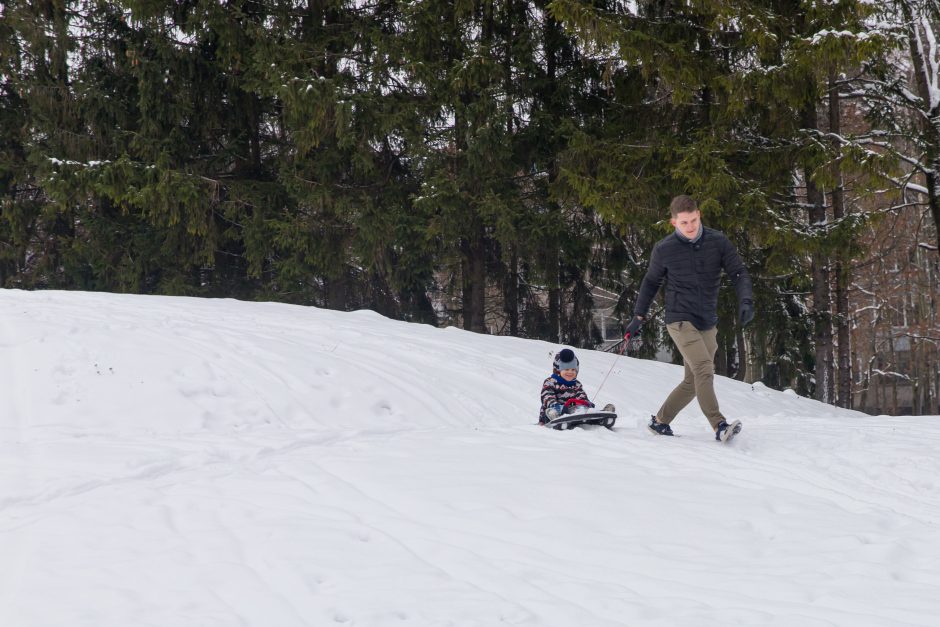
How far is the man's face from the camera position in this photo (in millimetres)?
6430

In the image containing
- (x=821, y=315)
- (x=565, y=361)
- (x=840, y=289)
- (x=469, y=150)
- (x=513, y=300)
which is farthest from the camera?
(x=513, y=300)

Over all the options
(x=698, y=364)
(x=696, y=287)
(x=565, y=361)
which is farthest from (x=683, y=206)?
(x=565, y=361)

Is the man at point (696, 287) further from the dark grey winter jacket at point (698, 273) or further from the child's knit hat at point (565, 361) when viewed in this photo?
the child's knit hat at point (565, 361)

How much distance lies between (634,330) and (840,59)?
734 cm

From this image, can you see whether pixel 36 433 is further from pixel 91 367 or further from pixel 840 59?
pixel 840 59

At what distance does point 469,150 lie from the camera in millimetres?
15328

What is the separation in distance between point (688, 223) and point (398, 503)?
330cm

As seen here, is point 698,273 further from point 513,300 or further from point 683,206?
point 513,300

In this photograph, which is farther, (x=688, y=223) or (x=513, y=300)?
(x=513, y=300)

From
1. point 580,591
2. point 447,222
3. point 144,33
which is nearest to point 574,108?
point 447,222

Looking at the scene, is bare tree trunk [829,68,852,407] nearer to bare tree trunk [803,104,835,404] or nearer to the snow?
bare tree trunk [803,104,835,404]

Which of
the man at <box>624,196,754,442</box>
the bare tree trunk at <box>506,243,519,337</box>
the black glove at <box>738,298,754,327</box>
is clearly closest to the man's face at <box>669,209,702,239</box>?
the man at <box>624,196,754,442</box>

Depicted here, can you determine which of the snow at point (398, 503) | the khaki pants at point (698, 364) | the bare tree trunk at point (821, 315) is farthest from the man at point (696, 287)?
the bare tree trunk at point (821, 315)

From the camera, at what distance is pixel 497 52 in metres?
16.2
